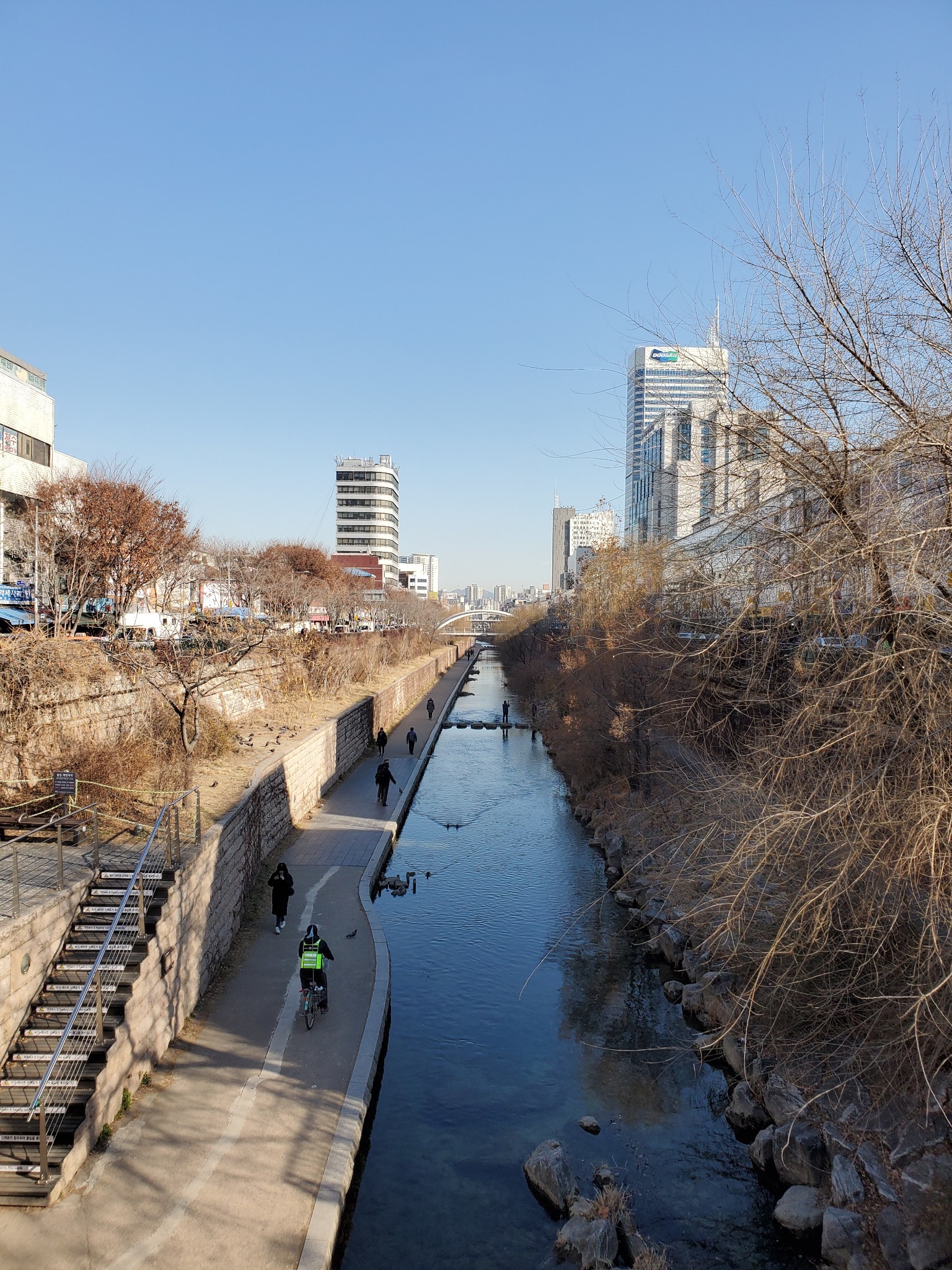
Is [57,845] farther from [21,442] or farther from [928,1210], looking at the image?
[21,442]

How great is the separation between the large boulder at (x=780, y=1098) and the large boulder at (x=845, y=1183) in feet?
2.90

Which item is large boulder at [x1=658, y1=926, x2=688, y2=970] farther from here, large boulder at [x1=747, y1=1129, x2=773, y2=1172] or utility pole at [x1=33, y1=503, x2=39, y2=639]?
utility pole at [x1=33, y1=503, x2=39, y2=639]

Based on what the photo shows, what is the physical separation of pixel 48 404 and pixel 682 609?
4033 cm

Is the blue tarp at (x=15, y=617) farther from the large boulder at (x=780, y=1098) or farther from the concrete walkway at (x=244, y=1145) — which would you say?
the large boulder at (x=780, y=1098)

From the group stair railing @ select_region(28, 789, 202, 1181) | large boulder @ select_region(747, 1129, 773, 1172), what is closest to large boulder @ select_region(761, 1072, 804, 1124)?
large boulder @ select_region(747, 1129, 773, 1172)

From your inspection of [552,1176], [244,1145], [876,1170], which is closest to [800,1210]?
[876,1170]

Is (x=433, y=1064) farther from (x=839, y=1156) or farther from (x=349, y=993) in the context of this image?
(x=839, y=1156)

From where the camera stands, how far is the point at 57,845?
34.2 ft

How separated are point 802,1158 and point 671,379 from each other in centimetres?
831

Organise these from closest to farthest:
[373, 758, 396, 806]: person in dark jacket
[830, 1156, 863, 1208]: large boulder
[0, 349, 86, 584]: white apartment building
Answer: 1. [830, 1156, 863, 1208]: large boulder
2. [373, 758, 396, 806]: person in dark jacket
3. [0, 349, 86, 584]: white apartment building

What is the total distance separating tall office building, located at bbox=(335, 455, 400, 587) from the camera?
13800 cm

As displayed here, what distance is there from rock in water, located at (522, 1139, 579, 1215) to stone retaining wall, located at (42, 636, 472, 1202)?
14.5ft

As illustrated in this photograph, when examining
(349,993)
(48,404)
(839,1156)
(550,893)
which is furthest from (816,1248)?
(48,404)

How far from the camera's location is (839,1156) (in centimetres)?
866
